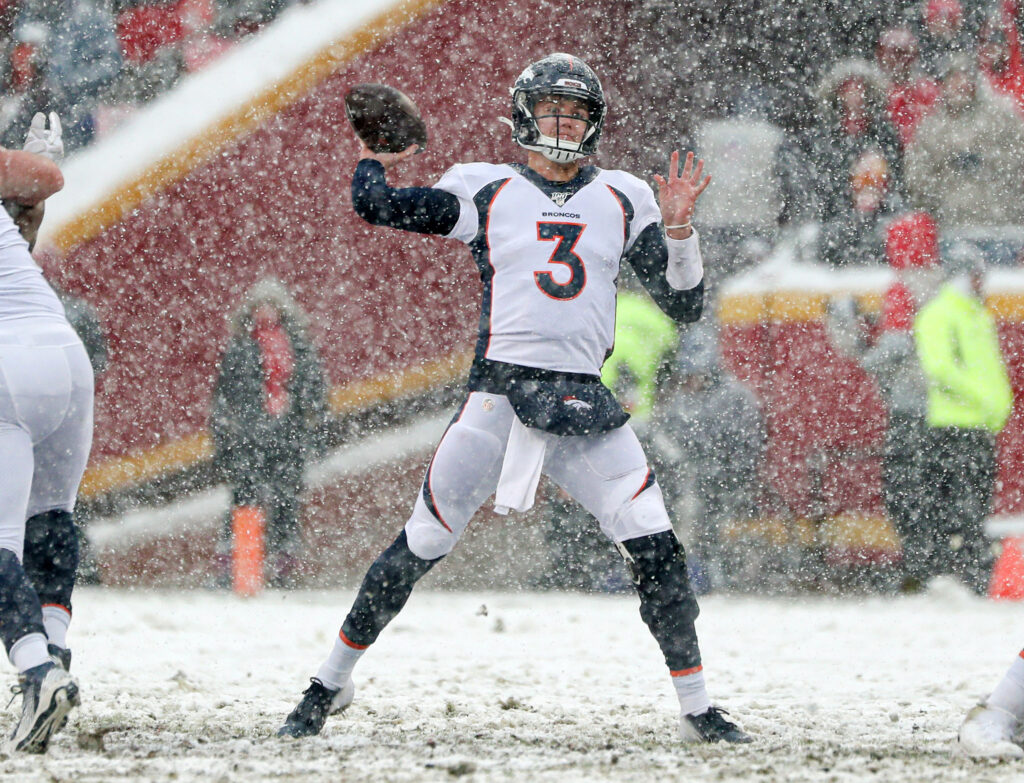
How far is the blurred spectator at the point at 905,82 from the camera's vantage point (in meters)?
8.94

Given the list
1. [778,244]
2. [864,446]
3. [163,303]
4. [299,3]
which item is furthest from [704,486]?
[299,3]

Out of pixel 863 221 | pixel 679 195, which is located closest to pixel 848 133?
pixel 863 221

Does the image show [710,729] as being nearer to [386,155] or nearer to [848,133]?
[386,155]

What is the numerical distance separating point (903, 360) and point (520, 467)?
4.97m

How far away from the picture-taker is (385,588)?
156 inches

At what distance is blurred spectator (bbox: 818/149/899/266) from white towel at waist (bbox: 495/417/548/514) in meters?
5.21

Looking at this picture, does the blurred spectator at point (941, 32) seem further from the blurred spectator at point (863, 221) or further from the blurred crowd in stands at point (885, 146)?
the blurred spectator at point (863, 221)

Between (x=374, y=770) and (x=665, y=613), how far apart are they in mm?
927

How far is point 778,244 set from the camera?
8836mm

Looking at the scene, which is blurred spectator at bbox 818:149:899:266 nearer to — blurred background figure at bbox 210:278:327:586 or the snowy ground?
the snowy ground

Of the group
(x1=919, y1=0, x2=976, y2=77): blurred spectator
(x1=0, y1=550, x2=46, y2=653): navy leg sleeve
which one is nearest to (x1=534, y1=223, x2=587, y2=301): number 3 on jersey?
(x1=0, y1=550, x2=46, y2=653): navy leg sleeve

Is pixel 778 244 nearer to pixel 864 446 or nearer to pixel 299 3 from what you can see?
pixel 864 446

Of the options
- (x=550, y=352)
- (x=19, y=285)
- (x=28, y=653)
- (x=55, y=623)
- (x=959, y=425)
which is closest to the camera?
(x=28, y=653)

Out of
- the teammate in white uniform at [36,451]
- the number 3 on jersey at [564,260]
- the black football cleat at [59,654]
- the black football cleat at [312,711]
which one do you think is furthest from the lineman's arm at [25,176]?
the black football cleat at [312,711]
